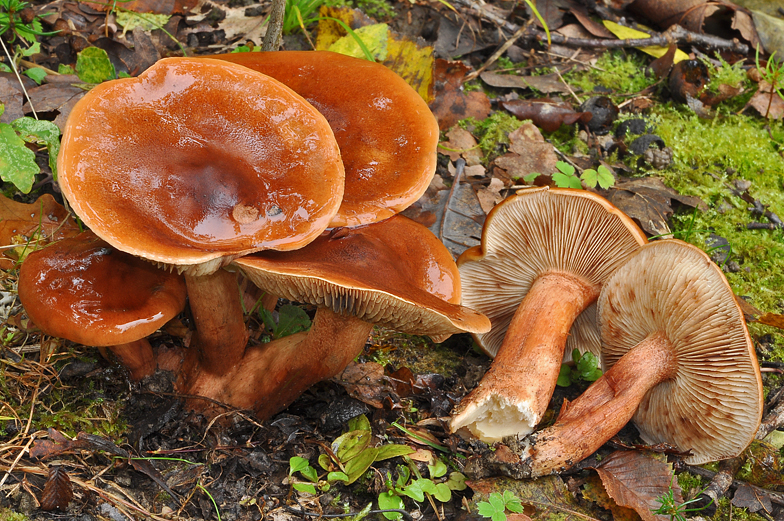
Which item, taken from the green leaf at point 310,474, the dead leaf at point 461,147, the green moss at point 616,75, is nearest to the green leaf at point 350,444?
the green leaf at point 310,474

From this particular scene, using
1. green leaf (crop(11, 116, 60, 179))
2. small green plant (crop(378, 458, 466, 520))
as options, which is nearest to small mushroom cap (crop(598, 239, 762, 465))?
small green plant (crop(378, 458, 466, 520))

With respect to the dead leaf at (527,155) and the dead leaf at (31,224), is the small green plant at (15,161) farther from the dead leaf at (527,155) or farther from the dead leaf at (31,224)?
the dead leaf at (527,155)

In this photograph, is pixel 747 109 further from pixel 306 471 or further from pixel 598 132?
pixel 306 471

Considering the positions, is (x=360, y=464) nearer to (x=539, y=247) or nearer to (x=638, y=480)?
(x=638, y=480)

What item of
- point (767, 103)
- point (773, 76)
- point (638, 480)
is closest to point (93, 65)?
point (638, 480)

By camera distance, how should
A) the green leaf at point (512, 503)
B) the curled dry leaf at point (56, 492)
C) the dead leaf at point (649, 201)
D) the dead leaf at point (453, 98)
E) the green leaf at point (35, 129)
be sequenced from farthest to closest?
the dead leaf at point (453, 98)
the dead leaf at point (649, 201)
the green leaf at point (35, 129)
the green leaf at point (512, 503)
the curled dry leaf at point (56, 492)

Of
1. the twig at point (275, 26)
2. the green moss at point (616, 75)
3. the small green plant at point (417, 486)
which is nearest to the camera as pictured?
the small green plant at point (417, 486)

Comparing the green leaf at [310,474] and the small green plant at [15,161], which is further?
the small green plant at [15,161]
